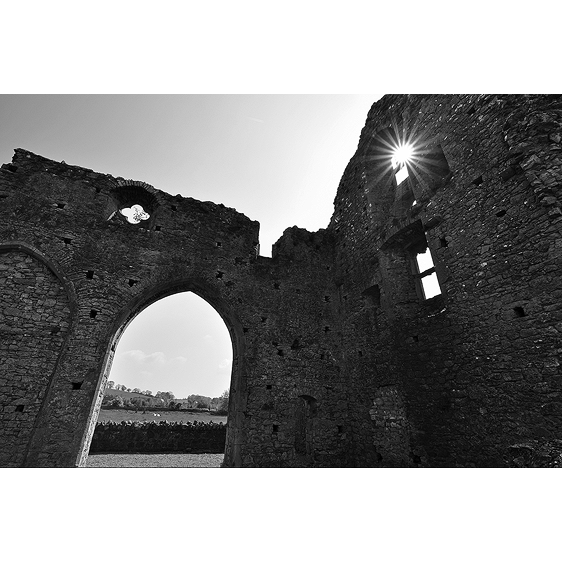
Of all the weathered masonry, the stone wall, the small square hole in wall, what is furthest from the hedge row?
the small square hole in wall

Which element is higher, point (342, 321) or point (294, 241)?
point (294, 241)

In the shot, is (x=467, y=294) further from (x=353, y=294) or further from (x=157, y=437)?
(x=157, y=437)

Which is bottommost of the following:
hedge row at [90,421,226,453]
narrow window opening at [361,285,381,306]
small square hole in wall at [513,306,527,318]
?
hedge row at [90,421,226,453]

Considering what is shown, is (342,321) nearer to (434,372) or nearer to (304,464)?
(434,372)

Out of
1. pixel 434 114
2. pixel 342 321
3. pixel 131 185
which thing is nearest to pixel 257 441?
pixel 342 321

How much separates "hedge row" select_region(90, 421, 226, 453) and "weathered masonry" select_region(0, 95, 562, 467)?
6.00 meters

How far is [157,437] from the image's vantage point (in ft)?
40.3

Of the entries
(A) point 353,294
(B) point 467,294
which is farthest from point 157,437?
(B) point 467,294

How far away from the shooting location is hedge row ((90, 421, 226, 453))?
38.1 ft

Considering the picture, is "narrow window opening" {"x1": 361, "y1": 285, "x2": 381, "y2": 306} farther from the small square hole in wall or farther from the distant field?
the distant field

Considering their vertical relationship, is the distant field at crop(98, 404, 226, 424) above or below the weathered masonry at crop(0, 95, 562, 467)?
below

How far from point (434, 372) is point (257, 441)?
14.5 ft

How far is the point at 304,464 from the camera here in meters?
7.31

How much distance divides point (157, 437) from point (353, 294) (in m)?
10.4
